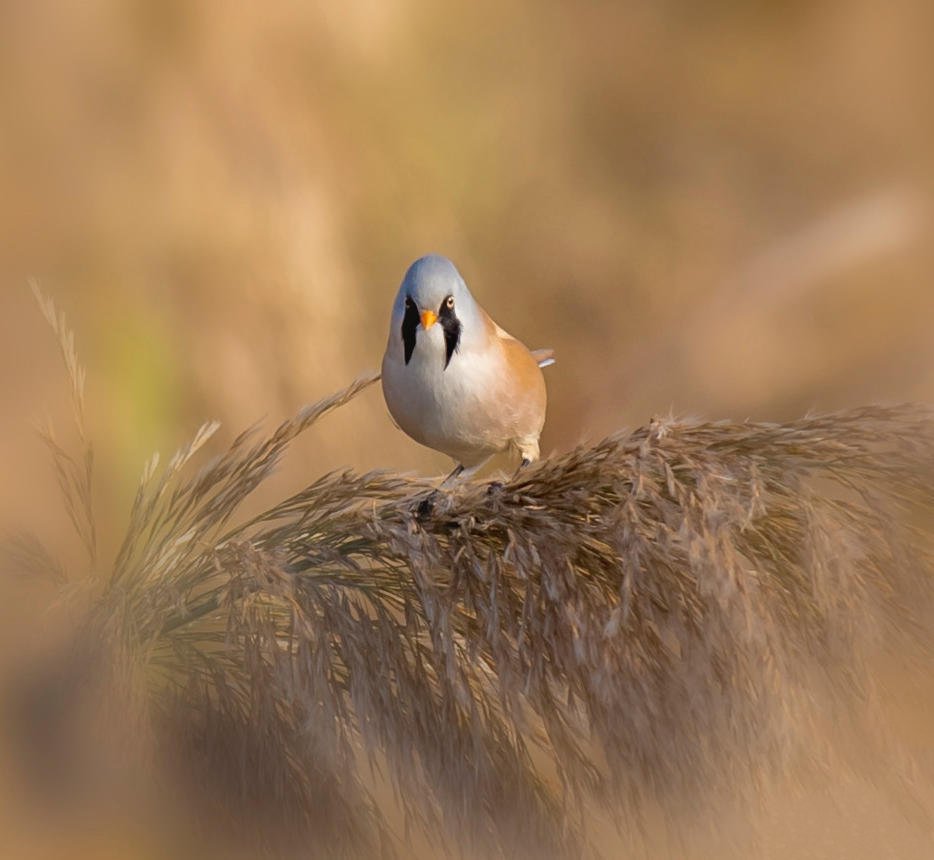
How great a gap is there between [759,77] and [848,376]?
339 millimetres

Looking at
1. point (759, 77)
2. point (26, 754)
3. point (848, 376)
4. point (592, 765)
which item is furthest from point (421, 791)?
point (759, 77)

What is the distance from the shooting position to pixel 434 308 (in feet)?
2.99

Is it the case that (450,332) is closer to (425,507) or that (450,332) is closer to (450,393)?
(450,393)

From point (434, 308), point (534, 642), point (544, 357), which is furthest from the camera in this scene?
point (544, 357)

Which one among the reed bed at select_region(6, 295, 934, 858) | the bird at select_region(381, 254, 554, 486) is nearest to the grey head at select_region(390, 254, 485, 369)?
the bird at select_region(381, 254, 554, 486)

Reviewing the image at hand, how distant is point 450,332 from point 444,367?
1.1 inches

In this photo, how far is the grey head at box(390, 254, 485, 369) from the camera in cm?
91

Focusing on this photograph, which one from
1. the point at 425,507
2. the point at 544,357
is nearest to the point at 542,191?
the point at 544,357

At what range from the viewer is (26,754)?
727 millimetres

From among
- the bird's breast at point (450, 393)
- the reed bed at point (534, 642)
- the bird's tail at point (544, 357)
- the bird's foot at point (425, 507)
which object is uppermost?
the bird's tail at point (544, 357)

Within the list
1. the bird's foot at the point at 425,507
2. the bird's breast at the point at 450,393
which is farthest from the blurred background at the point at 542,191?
the bird's foot at the point at 425,507

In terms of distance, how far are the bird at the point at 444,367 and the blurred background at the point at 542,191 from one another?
0.25 m

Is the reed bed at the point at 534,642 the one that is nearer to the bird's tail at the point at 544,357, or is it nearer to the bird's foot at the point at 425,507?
the bird's foot at the point at 425,507

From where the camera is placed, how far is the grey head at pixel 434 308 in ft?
2.98
